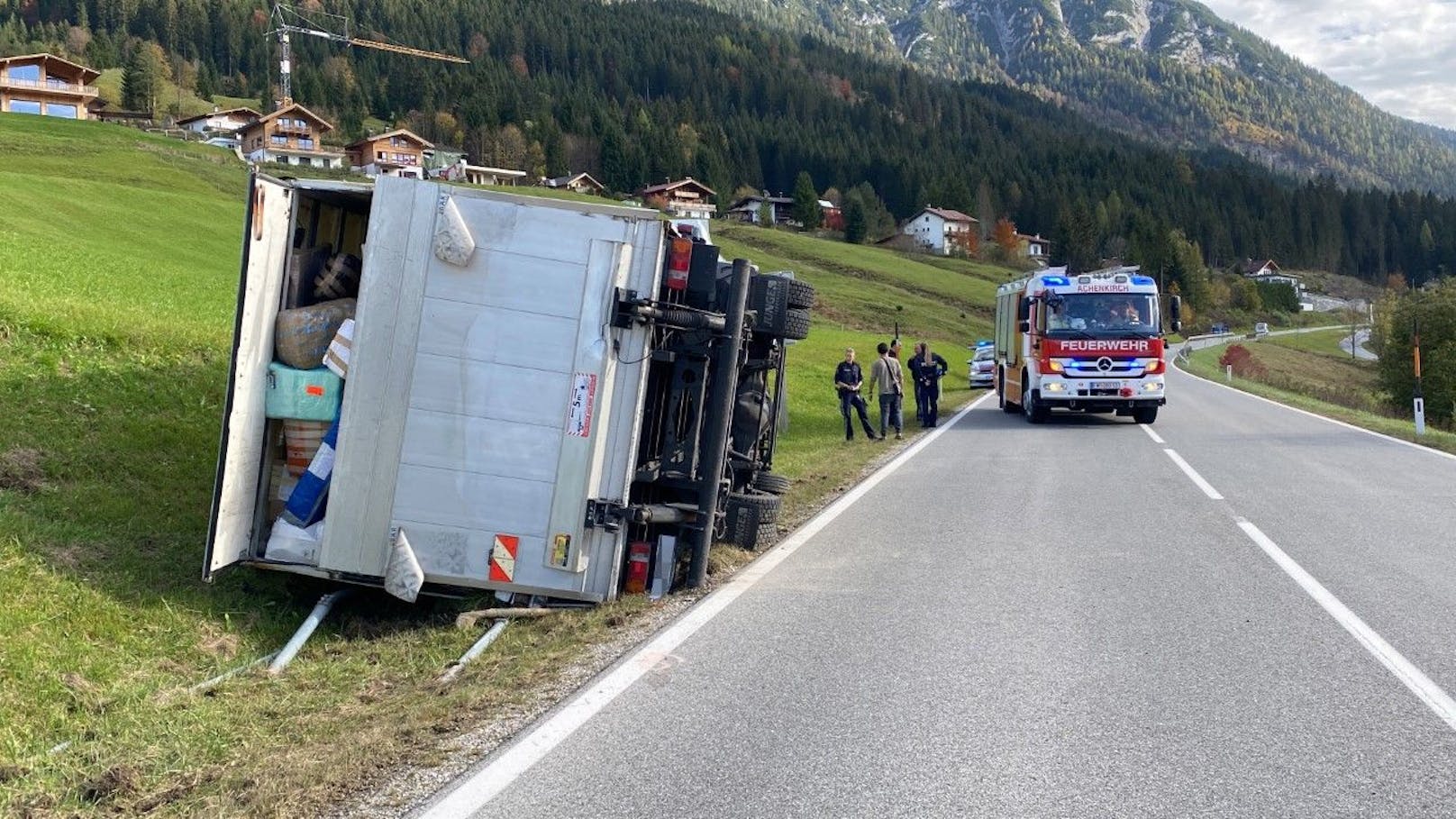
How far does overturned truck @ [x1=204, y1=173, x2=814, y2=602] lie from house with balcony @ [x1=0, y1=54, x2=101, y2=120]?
9832 centimetres

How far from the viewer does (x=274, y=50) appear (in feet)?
485

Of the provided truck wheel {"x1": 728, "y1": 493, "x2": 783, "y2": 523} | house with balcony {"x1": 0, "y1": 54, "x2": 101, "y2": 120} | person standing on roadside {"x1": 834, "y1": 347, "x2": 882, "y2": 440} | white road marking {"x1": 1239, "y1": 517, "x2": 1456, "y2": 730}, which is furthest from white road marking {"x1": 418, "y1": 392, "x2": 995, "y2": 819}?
house with balcony {"x1": 0, "y1": 54, "x2": 101, "y2": 120}

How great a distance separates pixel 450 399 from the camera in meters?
6.93

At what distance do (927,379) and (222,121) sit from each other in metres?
112

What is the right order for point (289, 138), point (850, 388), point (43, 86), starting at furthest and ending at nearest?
point (289, 138) → point (43, 86) → point (850, 388)

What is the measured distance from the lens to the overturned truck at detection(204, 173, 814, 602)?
6863 mm

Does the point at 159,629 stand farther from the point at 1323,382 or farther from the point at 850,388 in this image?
the point at 1323,382

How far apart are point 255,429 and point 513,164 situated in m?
117

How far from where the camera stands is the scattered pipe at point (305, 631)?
6.27 meters

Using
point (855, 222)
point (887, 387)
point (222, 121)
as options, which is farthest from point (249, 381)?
point (222, 121)

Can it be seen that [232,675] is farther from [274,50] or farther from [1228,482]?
[274,50]

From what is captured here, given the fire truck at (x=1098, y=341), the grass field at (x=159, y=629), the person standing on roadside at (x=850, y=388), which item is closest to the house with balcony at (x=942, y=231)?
the fire truck at (x=1098, y=341)

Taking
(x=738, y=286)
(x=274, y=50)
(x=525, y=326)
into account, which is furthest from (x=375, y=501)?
(x=274, y=50)

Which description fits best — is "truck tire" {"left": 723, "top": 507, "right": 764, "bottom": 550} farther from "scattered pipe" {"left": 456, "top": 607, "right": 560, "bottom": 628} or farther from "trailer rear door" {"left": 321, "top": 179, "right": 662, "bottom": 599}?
"scattered pipe" {"left": 456, "top": 607, "right": 560, "bottom": 628}
